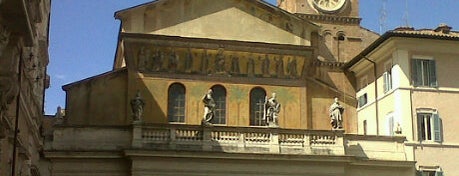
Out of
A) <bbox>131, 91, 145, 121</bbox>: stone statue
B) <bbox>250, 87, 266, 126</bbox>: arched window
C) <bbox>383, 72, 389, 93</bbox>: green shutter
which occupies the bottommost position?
<bbox>131, 91, 145, 121</bbox>: stone statue

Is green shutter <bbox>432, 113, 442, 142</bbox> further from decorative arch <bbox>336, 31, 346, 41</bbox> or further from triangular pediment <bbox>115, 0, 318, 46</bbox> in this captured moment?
decorative arch <bbox>336, 31, 346, 41</bbox>

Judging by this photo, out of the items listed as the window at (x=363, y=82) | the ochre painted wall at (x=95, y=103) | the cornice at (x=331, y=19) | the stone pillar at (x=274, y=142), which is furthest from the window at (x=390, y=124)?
the ochre painted wall at (x=95, y=103)

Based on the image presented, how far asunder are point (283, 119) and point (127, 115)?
6.16 m

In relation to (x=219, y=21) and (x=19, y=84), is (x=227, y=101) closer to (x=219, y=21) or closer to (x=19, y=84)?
(x=219, y=21)

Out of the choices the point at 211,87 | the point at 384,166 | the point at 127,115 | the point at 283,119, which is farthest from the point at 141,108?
the point at 384,166

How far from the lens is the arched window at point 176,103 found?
30.1 m

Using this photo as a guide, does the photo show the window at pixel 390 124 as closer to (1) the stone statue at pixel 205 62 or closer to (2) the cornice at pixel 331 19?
(1) the stone statue at pixel 205 62

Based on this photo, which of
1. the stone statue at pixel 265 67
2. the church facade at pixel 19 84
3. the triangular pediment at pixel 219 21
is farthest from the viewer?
the stone statue at pixel 265 67

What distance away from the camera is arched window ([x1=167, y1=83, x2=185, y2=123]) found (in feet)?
98.8

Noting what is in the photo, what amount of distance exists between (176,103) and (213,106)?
2.35 metres

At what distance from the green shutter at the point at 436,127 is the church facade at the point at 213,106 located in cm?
131

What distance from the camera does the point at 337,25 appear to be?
3759cm

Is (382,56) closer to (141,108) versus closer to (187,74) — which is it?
(187,74)

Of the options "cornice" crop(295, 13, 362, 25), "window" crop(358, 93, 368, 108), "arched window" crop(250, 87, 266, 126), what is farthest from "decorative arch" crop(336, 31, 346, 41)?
"arched window" crop(250, 87, 266, 126)
